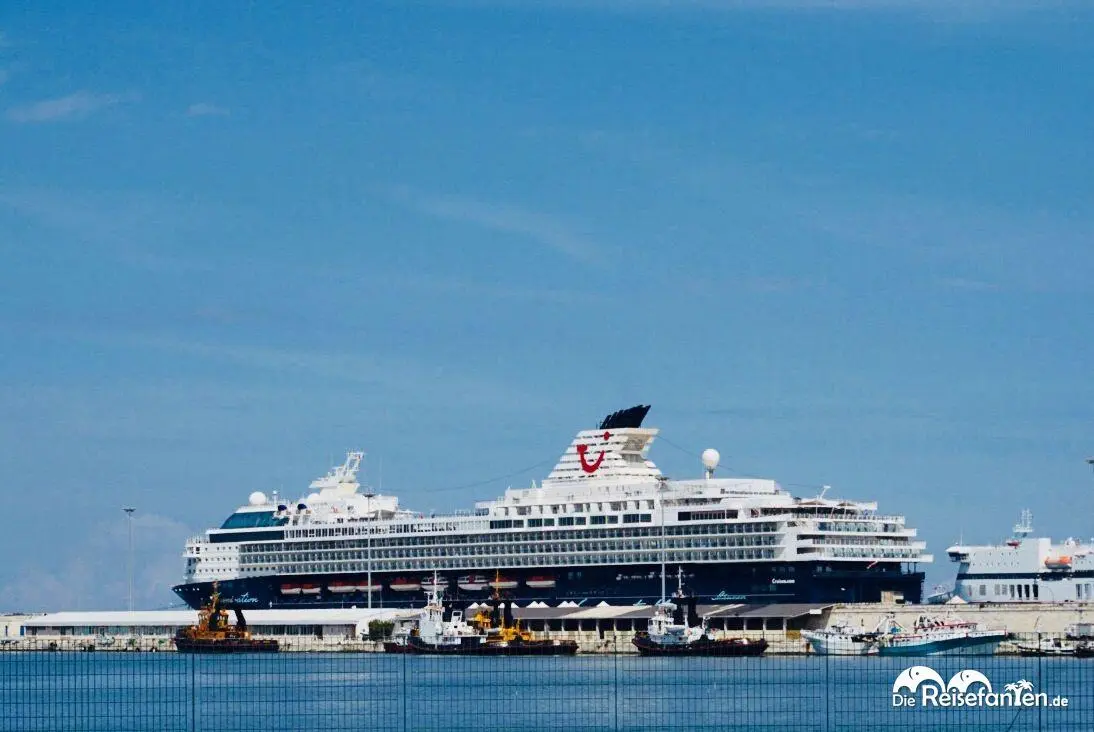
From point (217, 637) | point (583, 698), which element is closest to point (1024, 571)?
point (217, 637)

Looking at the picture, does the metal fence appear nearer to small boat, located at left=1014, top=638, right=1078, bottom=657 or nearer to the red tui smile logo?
small boat, located at left=1014, top=638, right=1078, bottom=657

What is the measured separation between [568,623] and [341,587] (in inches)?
892

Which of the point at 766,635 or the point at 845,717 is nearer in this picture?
the point at 845,717

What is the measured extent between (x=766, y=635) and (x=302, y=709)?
154ft

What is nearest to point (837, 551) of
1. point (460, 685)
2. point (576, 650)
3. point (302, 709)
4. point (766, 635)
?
point (766, 635)

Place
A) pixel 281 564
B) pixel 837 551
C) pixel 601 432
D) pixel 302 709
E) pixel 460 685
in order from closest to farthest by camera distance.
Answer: pixel 302 709
pixel 460 685
pixel 837 551
pixel 601 432
pixel 281 564

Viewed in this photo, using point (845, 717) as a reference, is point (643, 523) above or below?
above

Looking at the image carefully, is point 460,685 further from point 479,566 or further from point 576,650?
point 479,566

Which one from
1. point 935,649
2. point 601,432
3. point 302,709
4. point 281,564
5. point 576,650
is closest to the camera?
point 302,709

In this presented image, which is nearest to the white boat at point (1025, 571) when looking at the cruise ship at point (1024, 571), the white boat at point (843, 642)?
the cruise ship at point (1024, 571)

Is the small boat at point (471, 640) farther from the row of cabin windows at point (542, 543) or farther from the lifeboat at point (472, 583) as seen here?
the lifeboat at point (472, 583)

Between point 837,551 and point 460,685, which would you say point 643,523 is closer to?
point 837,551

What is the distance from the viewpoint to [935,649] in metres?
94.0

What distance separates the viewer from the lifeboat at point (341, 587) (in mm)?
136375
